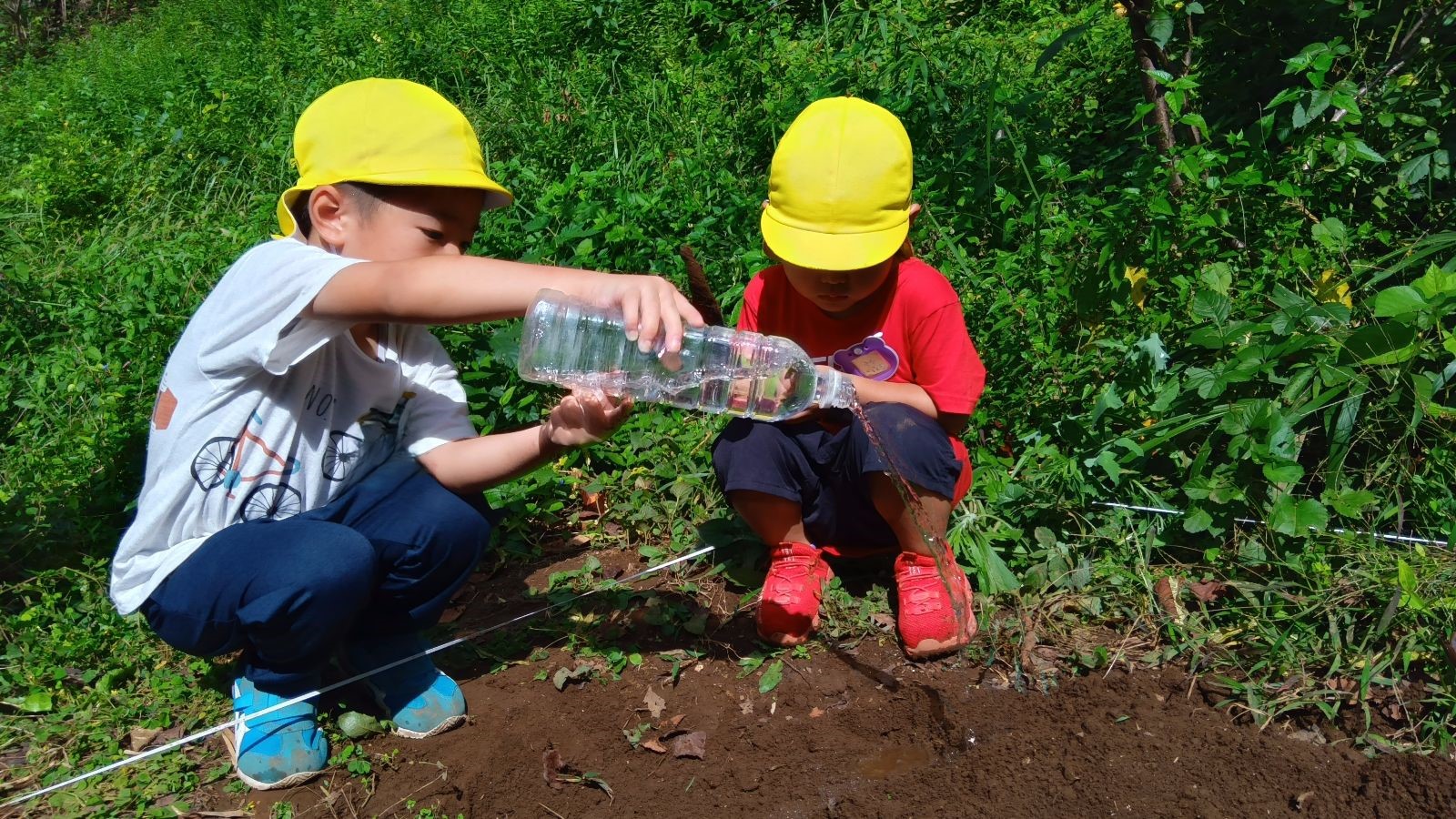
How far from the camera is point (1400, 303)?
2.65 meters

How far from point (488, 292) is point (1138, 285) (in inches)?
81.1

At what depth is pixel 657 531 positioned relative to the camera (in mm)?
3287

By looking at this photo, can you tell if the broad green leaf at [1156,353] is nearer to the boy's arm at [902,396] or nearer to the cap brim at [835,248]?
the boy's arm at [902,396]

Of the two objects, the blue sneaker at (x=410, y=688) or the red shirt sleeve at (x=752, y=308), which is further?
the red shirt sleeve at (x=752, y=308)

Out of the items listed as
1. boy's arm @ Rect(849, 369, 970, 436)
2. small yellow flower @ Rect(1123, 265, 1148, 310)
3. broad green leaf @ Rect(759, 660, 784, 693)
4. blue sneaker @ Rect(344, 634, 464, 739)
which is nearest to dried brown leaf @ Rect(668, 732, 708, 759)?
broad green leaf @ Rect(759, 660, 784, 693)

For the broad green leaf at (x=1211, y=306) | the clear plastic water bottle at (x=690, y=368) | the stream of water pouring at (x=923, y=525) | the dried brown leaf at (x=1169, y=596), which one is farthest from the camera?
the broad green leaf at (x=1211, y=306)

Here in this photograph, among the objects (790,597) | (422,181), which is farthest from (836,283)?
(422,181)

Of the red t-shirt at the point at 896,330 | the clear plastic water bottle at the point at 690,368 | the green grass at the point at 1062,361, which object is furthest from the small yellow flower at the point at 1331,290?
the clear plastic water bottle at the point at 690,368

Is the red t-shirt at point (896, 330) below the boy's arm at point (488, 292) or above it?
below

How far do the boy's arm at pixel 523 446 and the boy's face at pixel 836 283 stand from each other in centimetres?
55

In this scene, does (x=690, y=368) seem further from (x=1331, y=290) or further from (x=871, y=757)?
(x=1331, y=290)

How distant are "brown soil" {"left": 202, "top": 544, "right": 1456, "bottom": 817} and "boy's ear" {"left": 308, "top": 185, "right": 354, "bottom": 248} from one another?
3.61ft

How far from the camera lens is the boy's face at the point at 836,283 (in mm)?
2549

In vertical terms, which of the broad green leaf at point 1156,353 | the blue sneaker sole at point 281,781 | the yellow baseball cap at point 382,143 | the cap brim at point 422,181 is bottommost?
the blue sneaker sole at point 281,781
